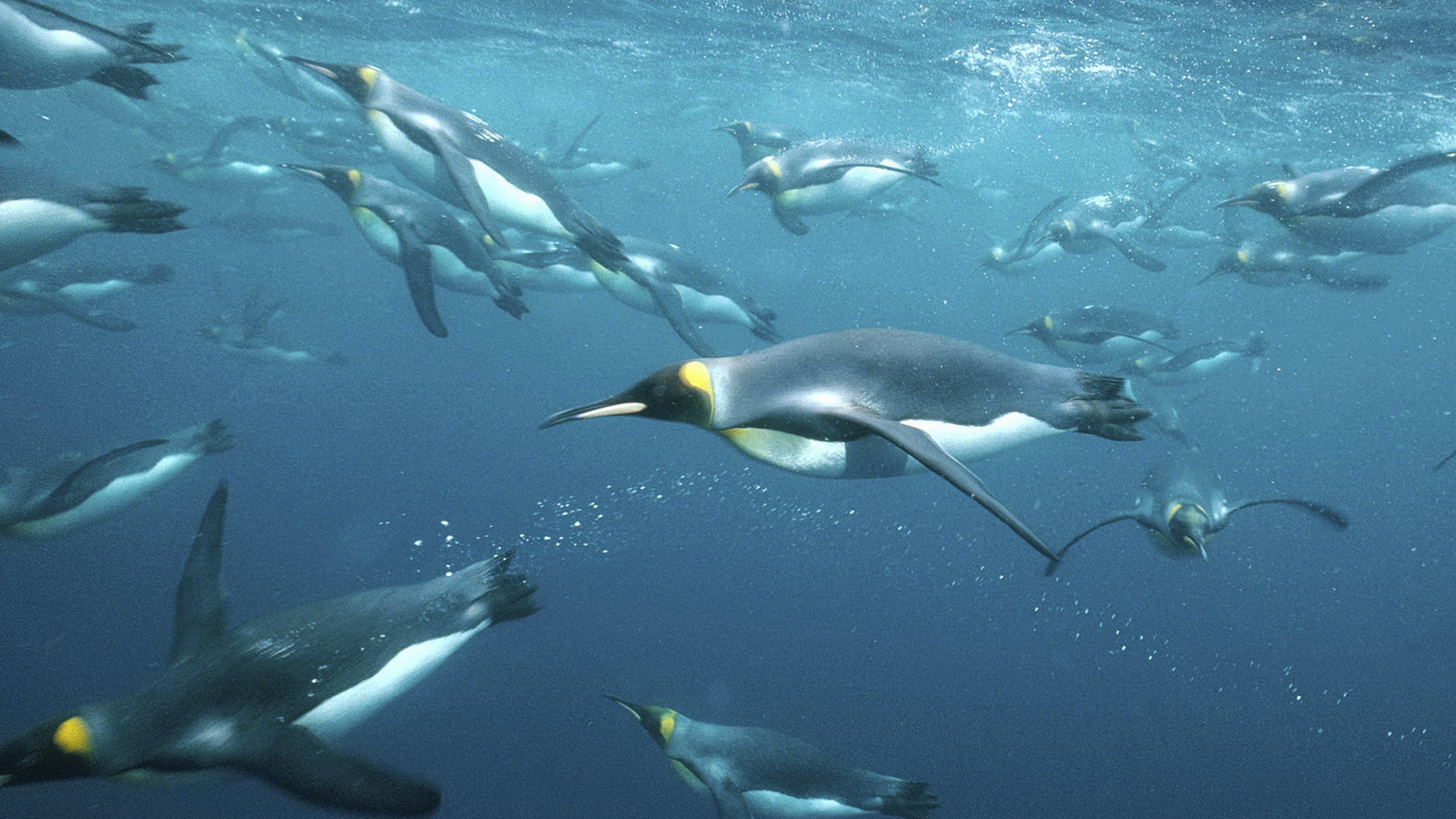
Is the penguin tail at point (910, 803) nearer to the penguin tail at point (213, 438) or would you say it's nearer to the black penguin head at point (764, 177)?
the black penguin head at point (764, 177)

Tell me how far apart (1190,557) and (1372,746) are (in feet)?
15.2

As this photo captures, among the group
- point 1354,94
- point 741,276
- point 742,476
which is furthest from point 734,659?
point 1354,94

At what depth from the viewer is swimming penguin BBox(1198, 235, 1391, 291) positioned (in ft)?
21.6

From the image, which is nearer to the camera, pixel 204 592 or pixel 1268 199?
pixel 204 592

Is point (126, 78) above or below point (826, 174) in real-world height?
above

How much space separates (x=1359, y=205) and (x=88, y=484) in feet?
26.5

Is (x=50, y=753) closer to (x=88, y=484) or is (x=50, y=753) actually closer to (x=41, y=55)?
(x=88, y=484)

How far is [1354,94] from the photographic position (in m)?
13.4

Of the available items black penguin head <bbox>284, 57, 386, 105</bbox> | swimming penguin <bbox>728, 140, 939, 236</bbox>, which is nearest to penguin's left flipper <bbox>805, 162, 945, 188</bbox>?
swimming penguin <bbox>728, 140, 939, 236</bbox>

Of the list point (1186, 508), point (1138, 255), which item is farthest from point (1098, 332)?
point (1186, 508)

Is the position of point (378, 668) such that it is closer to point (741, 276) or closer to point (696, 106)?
point (741, 276)

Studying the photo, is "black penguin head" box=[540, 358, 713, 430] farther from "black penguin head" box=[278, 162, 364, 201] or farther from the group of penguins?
"black penguin head" box=[278, 162, 364, 201]

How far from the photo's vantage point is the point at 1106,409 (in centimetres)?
260

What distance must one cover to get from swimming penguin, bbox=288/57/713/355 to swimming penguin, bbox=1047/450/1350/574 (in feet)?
8.84
